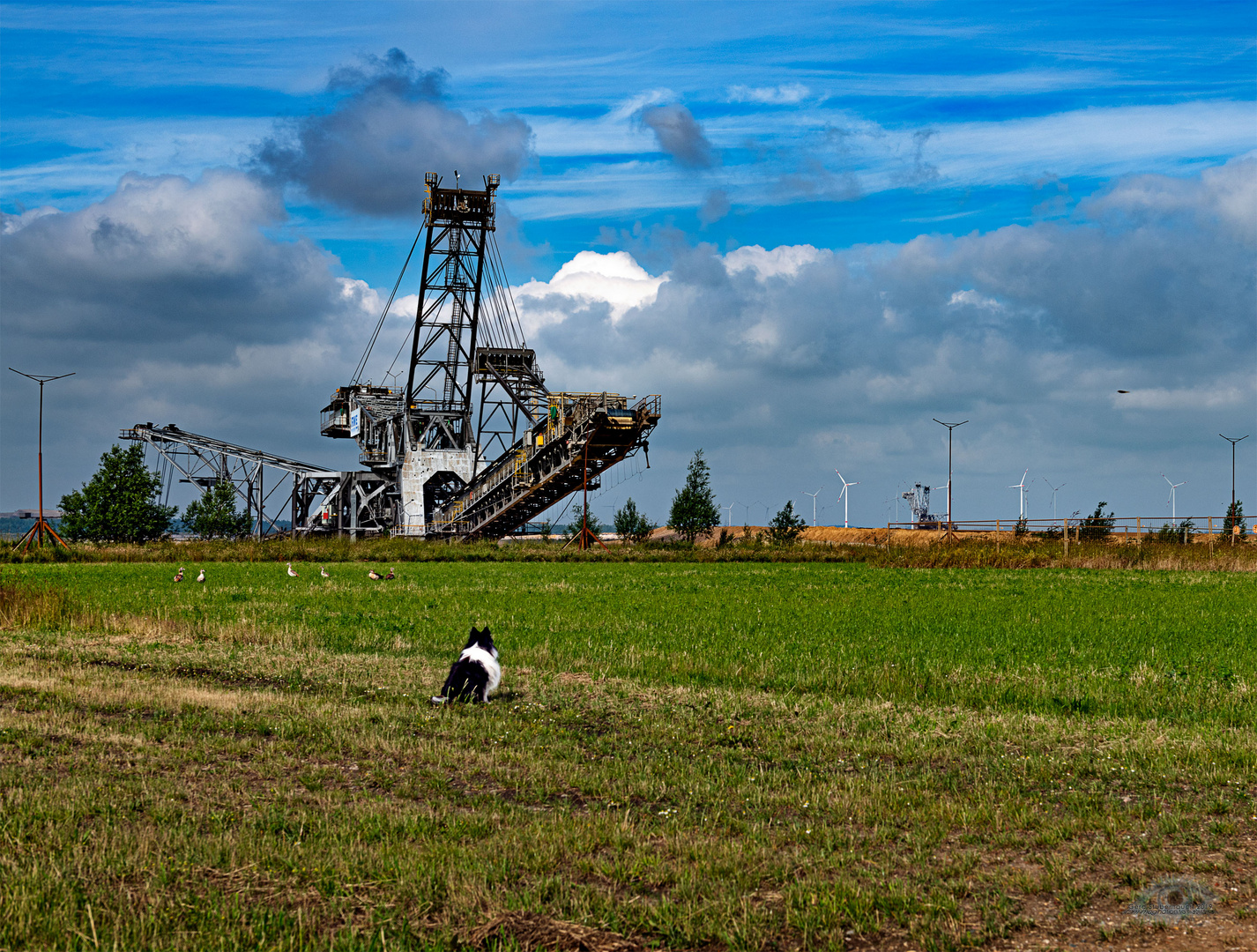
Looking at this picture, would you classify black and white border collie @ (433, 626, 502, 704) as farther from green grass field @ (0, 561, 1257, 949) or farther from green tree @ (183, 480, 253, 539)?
green tree @ (183, 480, 253, 539)

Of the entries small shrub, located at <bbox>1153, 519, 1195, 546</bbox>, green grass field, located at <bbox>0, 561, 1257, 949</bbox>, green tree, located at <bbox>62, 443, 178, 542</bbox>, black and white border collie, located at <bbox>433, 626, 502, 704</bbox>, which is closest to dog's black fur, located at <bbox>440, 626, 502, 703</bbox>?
black and white border collie, located at <bbox>433, 626, 502, 704</bbox>

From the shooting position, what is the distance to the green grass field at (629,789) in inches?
233

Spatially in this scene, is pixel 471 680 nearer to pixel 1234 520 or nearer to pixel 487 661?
pixel 487 661

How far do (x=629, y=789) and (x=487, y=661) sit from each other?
429 centimetres

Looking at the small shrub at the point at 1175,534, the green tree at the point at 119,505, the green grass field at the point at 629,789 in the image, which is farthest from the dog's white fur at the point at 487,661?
the green tree at the point at 119,505

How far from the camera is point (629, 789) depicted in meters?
8.59

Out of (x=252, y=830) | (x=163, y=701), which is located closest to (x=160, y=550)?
(x=163, y=701)

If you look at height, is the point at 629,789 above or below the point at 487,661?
below

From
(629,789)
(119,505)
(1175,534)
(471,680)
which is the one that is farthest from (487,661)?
(119,505)

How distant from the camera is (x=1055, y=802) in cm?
844

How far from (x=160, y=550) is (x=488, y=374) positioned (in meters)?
27.4

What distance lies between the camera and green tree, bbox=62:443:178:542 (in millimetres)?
94312

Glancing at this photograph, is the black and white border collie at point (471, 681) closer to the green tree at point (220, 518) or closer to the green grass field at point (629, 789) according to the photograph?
the green grass field at point (629, 789)

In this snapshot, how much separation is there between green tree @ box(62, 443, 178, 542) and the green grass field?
83.2 m
